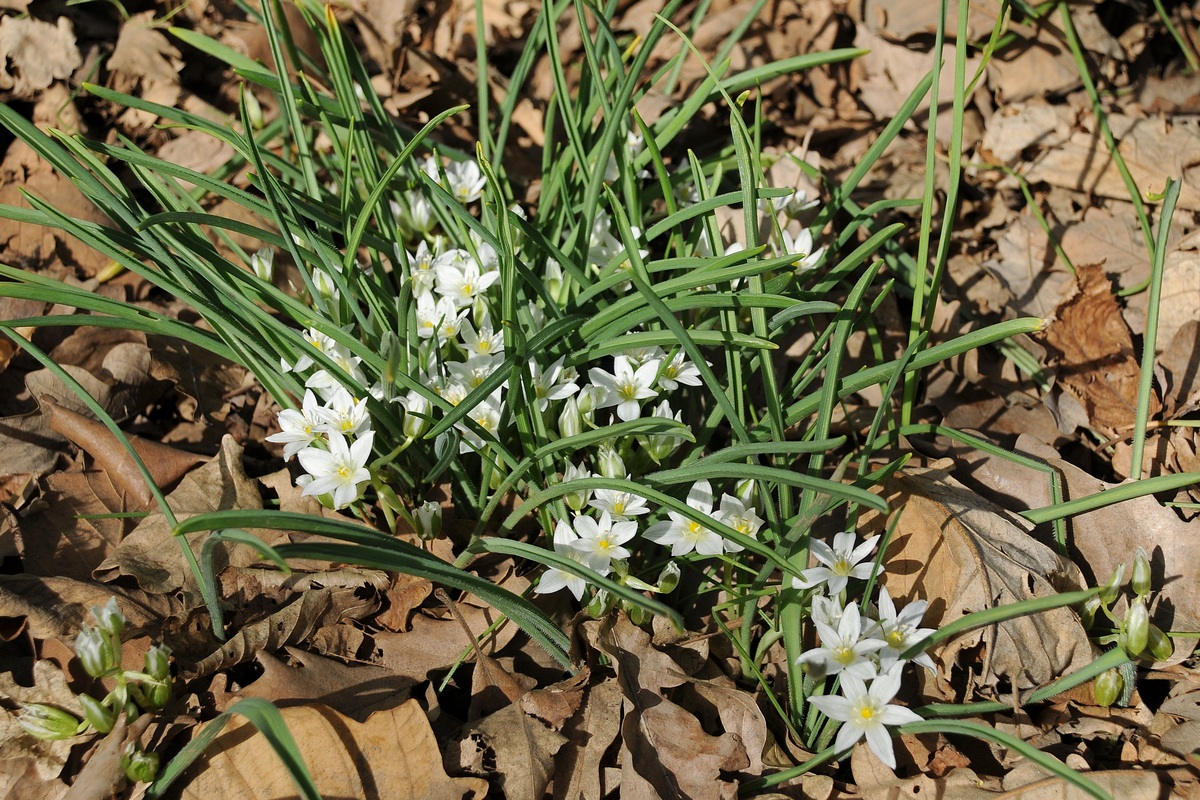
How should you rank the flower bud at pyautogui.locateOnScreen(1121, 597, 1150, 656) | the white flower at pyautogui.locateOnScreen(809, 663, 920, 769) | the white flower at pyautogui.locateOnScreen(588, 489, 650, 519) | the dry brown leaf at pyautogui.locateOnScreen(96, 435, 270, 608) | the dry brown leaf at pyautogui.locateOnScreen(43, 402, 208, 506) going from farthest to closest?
the dry brown leaf at pyautogui.locateOnScreen(43, 402, 208, 506), the dry brown leaf at pyautogui.locateOnScreen(96, 435, 270, 608), the white flower at pyautogui.locateOnScreen(588, 489, 650, 519), the flower bud at pyautogui.locateOnScreen(1121, 597, 1150, 656), the white flower at pyautogui.locateOnScreen(809, 663, 920, 769)

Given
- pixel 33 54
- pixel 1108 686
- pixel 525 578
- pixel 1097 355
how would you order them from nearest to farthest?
pixel 1108 686 < pixel 525 578 < pixel 1097 355 < pixel 33 54

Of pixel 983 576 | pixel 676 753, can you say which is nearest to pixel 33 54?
pixel 676 753

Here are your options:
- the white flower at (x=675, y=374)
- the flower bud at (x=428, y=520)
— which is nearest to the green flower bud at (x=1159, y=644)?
the white flower at (x=675, y=374)

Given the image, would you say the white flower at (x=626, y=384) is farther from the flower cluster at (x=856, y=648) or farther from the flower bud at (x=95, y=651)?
the flower bud at (x=95, y=651)

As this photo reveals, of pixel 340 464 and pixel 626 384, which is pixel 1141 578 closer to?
pixel 626 384

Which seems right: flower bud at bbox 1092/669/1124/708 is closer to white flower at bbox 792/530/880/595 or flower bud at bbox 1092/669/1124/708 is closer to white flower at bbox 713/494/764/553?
white flower at bbox 792/530/880/595

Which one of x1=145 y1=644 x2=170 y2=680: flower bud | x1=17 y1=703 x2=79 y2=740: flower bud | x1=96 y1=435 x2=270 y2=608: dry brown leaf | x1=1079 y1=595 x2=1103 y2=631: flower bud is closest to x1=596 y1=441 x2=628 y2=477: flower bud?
x1=96 y1=435 x2=270 y2=608: dry brown leaf

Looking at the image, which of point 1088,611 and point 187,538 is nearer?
point 1088,611
